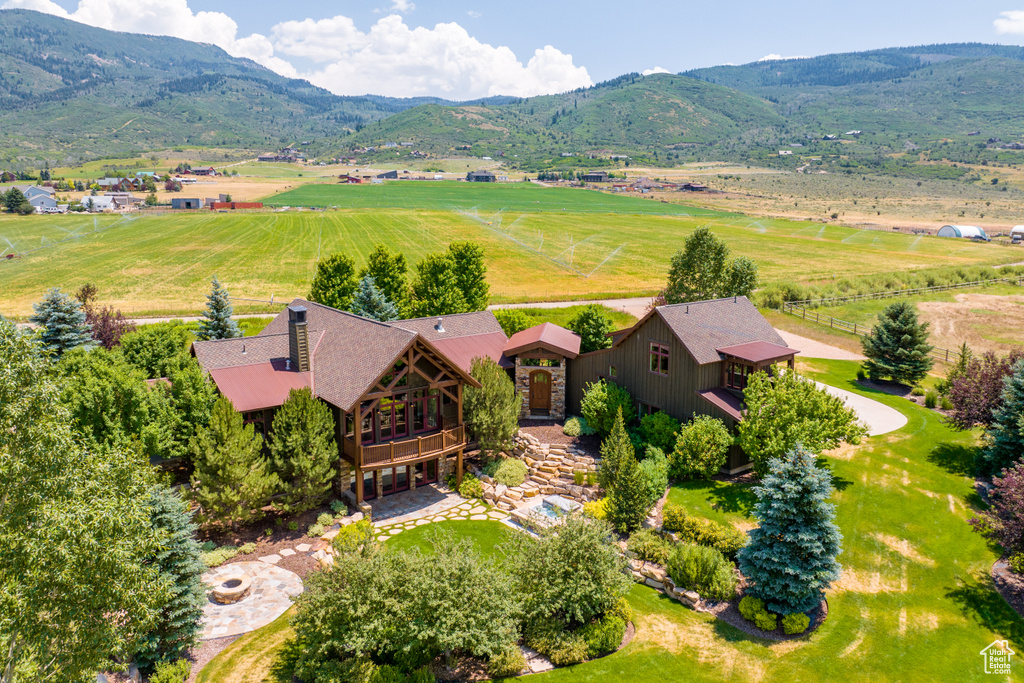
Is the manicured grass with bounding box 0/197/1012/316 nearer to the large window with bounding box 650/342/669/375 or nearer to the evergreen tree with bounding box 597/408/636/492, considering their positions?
the large window with bounding box 650/342/669/375

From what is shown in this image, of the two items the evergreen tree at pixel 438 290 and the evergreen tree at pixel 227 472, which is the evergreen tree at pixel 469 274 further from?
the evergreen tree at pixel 227 472

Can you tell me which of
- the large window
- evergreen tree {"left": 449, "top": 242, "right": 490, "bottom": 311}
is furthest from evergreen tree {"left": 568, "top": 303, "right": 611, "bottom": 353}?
evergreen tree {"left": 449, "top": 242, "right": 490, "bottom": 311}

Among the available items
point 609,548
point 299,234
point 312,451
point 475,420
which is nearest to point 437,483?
point 475,420

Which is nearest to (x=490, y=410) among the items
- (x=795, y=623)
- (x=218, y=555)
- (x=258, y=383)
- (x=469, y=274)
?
(x=258, y=383)

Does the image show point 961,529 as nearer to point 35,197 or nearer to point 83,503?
point 83,503

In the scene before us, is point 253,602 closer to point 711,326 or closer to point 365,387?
point 365,387
